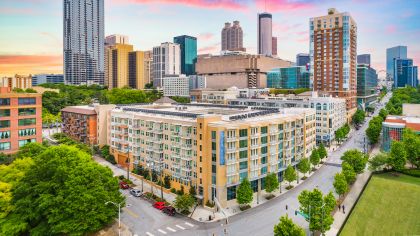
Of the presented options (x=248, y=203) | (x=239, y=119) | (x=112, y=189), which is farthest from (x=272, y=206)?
(x=112, y=189)

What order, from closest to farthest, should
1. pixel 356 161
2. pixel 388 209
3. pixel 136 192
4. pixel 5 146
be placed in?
1. pixel 388 209
2. pixel 136 192
3. pixel 356 161
4. pixel 5 146

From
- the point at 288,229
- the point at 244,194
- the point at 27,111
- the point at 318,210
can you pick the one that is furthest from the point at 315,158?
the point at 27,111

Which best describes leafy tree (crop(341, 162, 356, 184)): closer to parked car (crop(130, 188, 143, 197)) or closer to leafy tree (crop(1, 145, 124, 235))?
parked car (crop(130, 188, 143, 197))

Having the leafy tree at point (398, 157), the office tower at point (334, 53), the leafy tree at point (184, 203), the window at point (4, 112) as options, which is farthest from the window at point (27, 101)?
the office tower at point (334, 53)

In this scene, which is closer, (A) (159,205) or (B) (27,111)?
(A) (159,205)

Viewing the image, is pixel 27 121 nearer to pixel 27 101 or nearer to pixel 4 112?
pixel 27 101

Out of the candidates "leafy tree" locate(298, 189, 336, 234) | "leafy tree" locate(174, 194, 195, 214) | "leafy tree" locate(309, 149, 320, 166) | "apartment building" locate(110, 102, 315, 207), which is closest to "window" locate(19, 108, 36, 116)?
"apartment building" locate(110, 102, 315, 207)
